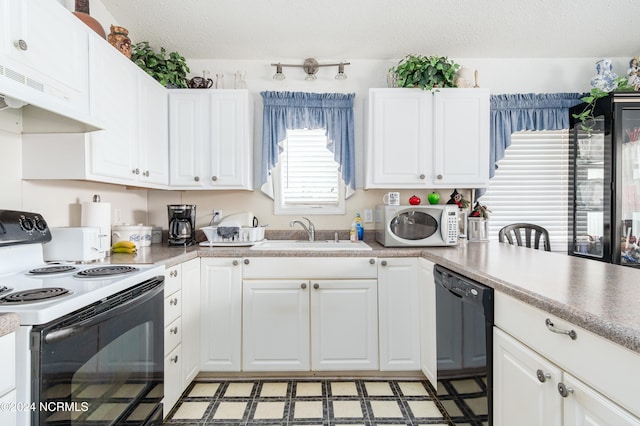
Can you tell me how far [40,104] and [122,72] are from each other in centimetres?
88

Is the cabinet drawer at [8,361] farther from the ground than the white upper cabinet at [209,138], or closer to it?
closer to it

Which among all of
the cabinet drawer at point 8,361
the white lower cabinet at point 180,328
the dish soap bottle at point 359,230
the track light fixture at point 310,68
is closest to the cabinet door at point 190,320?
the white lower cabinet at point 180,328

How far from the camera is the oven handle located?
907 mm

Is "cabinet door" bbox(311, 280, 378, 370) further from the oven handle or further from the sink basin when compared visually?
the oven handle

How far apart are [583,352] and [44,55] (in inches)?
83.5

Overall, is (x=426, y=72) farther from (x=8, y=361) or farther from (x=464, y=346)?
(x=8, y=361)

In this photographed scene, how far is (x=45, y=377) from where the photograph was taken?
0.89m

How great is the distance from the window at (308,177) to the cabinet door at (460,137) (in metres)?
0.85

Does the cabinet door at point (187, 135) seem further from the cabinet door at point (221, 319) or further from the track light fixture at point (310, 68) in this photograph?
the cabinet door at point (221, 319)

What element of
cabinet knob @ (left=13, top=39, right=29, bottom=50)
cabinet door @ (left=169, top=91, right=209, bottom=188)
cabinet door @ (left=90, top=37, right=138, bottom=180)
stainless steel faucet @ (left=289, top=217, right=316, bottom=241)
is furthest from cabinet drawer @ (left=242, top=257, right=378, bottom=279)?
cabinet knob @ (left=13, top=39, right=29, bottom=50)

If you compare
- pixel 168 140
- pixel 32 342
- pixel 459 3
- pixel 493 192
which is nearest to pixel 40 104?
pixel 32 342

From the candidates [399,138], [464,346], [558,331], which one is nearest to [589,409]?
[558,331]

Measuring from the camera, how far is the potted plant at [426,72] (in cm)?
248

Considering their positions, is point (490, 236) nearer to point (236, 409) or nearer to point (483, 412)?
point (483, 412)
